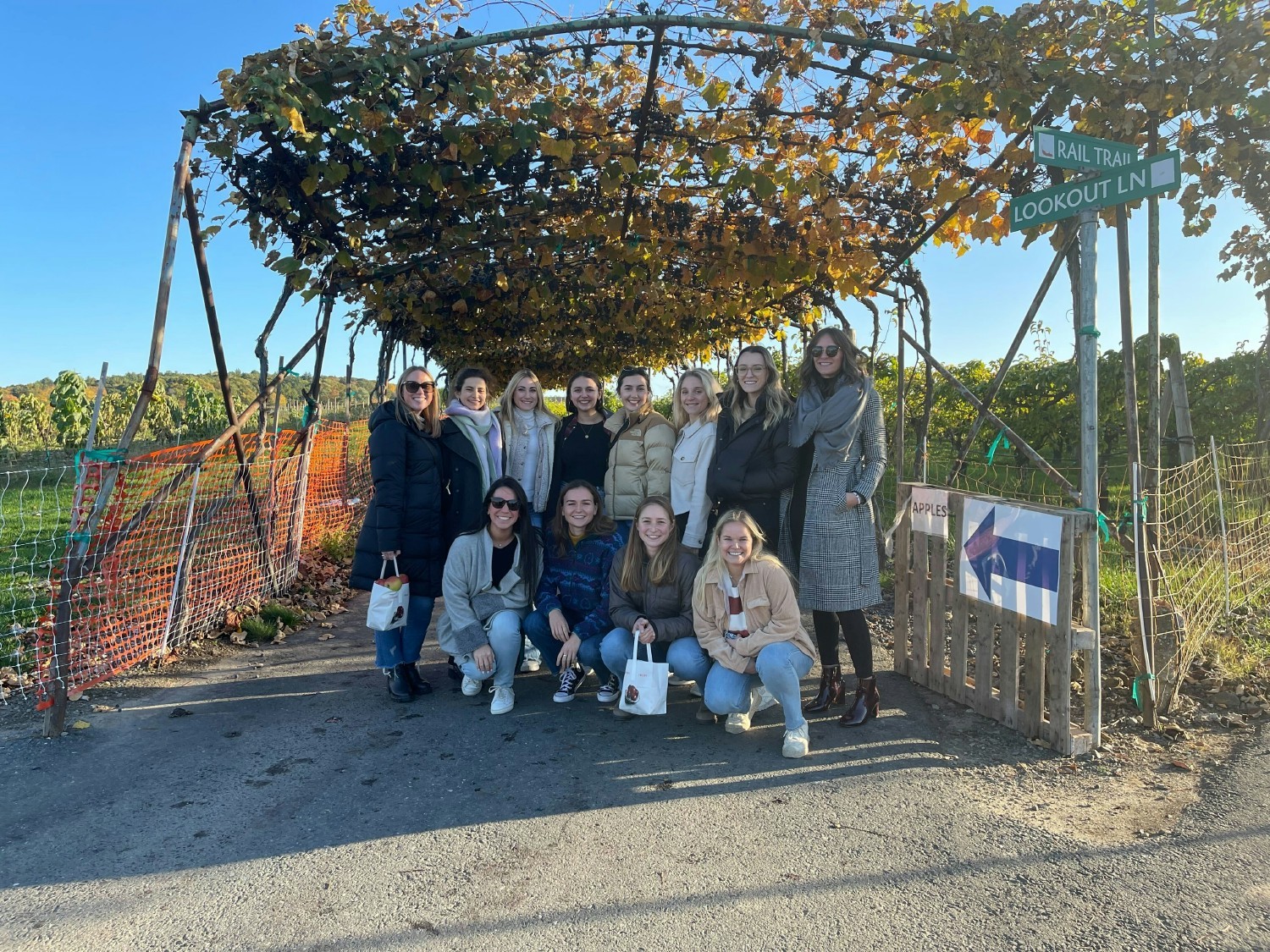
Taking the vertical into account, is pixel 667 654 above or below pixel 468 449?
below

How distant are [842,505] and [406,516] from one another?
2.37 metres

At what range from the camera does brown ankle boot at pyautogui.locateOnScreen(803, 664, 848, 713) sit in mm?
4039

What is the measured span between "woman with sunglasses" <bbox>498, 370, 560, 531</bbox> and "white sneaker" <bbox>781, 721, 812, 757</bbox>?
207 cm

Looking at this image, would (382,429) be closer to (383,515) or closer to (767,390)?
(383,515)

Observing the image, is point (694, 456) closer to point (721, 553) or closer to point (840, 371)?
point (721, 553)

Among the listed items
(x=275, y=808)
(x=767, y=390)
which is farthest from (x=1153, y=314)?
(x=275, y=808)

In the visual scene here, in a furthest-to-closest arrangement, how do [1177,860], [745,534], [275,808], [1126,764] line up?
1. [745,534]
2. [1126,764]
3. [275,808]
4. [1177,860]

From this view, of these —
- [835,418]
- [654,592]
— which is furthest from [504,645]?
[835,418]

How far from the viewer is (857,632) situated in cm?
380

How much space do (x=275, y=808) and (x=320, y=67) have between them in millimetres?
3466

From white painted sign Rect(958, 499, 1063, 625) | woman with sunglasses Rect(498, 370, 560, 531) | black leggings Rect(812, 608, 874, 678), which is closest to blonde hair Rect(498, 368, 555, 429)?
woman with sunglasses Rect(498, 370, 560, 531)

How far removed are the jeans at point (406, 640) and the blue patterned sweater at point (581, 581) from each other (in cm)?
69

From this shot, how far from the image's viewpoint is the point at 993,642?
3.83 m

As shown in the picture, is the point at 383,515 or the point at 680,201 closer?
the point at 383,515
